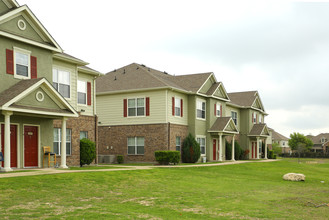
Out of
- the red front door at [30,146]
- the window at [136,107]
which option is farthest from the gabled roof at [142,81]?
the red front door at [30,146]

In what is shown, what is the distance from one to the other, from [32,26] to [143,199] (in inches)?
478

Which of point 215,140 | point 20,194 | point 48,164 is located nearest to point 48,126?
point 48,164

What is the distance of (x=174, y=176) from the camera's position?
21312 mm

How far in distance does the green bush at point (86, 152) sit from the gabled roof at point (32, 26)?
6.46 metres

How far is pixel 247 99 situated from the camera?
49719mm

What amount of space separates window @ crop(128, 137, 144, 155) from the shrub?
382cm

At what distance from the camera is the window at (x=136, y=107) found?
33031mm

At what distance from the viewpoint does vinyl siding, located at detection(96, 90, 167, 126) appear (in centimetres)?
3206

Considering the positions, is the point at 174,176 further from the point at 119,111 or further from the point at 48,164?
the point at 119,111

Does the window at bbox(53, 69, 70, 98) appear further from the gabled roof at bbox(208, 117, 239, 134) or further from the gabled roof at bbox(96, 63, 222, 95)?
the gabled roof at bbox(208, 117, 239, 134)

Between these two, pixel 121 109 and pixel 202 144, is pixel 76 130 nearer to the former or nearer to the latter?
pixel 121 109

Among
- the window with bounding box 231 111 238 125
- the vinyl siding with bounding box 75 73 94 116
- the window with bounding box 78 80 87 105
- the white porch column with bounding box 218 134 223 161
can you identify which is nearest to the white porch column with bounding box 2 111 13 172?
the vinyl siding with bounding box 75 73 94 116

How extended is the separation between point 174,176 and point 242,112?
29295mm

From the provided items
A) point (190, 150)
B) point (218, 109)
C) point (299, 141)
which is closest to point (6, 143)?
point (190, 150)
